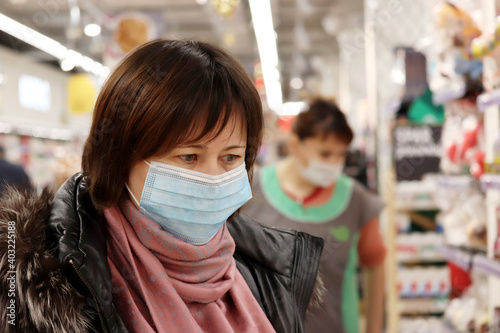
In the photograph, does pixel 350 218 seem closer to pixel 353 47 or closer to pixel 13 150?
pixel 353 47

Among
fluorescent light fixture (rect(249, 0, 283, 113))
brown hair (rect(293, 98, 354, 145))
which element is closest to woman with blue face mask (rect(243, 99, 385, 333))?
brown hair (rect(293, 98, 354, 145))

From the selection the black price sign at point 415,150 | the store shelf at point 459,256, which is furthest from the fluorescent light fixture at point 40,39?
the store shelf at point 459,256

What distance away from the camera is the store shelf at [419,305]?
489cm

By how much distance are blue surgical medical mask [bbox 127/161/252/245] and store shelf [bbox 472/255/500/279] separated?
1.54m

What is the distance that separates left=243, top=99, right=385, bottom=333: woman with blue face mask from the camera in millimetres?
2527

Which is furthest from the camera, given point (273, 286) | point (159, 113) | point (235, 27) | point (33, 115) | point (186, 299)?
point (33, 115)

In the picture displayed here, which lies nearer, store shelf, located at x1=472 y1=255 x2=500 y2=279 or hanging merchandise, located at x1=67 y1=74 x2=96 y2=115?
store shelf, located at x1=472 y1=255 x2=500 y2=279

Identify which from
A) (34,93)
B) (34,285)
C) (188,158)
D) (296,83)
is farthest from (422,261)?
(296,83)

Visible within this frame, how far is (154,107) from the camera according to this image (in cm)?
121

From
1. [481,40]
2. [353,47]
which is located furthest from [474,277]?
[353,47]

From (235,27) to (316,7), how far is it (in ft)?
6.71

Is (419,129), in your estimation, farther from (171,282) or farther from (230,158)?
(171,282)

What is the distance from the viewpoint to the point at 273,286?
1.52 metres

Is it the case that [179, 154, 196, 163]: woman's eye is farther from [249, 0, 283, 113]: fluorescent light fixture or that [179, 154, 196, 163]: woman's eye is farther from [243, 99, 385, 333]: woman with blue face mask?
[249, 0, 283, 113]: fluorescent light fixture
